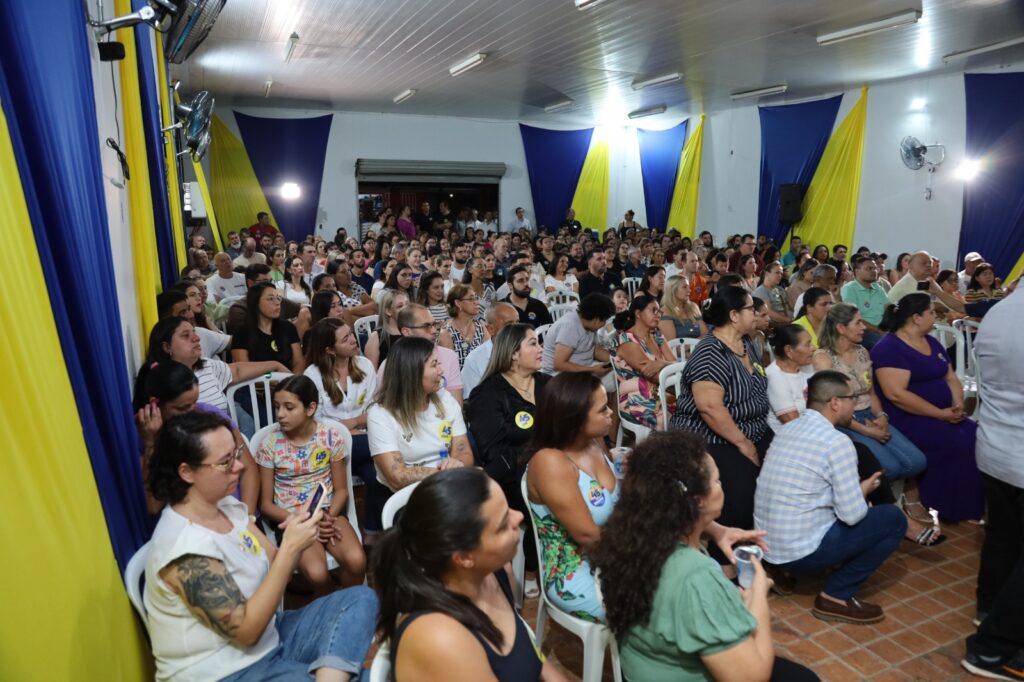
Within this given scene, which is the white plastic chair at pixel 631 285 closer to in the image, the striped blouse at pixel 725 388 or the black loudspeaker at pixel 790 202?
the black loudspeaker at pixel 790 202

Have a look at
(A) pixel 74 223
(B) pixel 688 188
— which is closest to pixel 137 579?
(A) pixel 74 223

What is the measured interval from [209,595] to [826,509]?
2061mm

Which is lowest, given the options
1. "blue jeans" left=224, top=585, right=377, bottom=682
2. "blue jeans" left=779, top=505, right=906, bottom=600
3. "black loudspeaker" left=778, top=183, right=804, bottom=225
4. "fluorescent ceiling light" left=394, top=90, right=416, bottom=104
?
"blue jeans" left=779, top=505, right=906, bottom=600

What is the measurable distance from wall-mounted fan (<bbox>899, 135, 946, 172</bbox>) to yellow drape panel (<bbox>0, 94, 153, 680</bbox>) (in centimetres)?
1109

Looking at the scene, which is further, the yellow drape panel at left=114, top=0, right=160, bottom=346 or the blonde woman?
the blonde woman

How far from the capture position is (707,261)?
8117mm

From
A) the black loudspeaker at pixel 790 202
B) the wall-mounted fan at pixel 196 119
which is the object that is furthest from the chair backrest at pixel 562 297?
the black loudspeaker at pixel 790 202

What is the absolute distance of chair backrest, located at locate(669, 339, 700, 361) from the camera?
448cm

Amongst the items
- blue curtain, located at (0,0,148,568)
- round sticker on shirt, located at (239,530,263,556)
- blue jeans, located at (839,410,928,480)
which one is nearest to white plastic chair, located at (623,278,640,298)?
blue jeans, located at (839,410,928,480)

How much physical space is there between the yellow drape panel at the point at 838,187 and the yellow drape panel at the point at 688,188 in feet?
8.35

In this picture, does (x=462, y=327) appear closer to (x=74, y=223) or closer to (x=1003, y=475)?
(x=74, y=223)

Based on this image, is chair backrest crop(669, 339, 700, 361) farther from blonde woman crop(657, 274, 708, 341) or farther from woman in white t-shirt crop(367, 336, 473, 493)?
woman in white t-shirt crop(367, 336, 473, 493)

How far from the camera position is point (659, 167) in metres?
14.6

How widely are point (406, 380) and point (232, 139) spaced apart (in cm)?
1103
